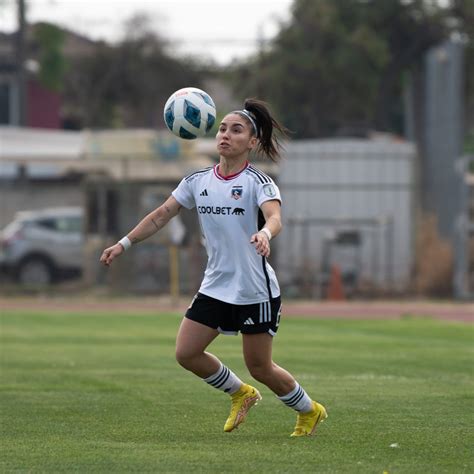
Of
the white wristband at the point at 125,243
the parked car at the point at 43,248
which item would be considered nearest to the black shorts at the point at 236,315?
the white wristband at the point at 125,243

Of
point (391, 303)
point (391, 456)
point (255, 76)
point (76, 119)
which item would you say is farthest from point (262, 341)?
point (76, 119)

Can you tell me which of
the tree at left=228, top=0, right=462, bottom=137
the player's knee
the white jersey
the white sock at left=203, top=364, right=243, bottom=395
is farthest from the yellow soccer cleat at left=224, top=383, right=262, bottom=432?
the tree at left=228, top=0, right=462, bottom=137

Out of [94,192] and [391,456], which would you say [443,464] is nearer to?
[391,456]

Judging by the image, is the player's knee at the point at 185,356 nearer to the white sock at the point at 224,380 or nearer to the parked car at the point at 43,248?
the white sock at the point at 224,380

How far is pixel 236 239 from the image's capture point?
8.88 metres

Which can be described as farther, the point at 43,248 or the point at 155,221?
the point at 43,248

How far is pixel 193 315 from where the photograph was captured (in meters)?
8.99

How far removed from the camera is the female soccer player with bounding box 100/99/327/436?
29.1ft

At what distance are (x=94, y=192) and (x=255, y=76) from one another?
1610 cm

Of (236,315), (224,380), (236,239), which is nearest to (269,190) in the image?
(236,239)

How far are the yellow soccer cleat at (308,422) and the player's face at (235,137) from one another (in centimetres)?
179

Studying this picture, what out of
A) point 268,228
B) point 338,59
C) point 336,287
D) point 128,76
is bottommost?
point 336,287

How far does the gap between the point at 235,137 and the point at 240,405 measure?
1827mm

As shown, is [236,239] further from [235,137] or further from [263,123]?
[263,123]
